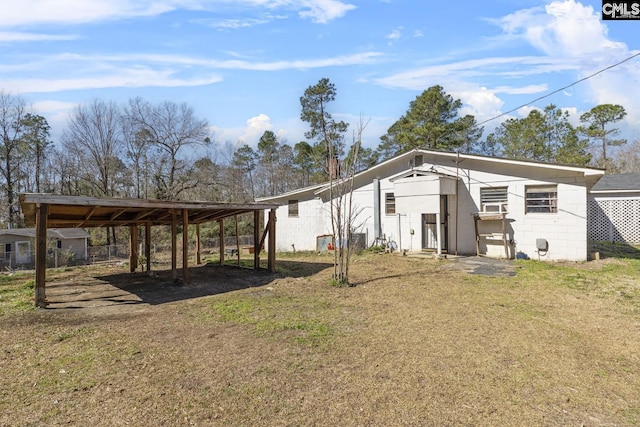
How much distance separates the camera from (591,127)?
2677cm

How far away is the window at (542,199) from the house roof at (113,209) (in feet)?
28.1

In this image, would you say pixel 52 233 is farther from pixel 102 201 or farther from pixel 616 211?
pixel 616 211

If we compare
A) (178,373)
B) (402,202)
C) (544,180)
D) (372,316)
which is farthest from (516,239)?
(178,373)

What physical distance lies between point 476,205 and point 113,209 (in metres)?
11.7

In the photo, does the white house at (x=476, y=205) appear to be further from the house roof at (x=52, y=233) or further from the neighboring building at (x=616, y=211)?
the house roof at (x=52, y=233)

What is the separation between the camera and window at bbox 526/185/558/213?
11391 mm

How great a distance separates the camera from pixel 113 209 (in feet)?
29.7

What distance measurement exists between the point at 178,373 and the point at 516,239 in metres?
11.7

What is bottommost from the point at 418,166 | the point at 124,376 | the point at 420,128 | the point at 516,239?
the point at 124,376

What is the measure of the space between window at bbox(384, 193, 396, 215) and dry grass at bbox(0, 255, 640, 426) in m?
7.06

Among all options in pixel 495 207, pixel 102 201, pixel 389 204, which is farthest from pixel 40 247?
pixel 495 207

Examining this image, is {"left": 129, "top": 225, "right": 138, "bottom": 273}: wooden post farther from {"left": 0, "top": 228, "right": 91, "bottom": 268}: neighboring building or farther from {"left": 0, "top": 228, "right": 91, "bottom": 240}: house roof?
{"left": 0, "top": 228, "right": 91, "bottom": 240}: house roof

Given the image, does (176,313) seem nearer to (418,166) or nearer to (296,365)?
(296,365)

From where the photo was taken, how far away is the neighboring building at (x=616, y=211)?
16.1m
